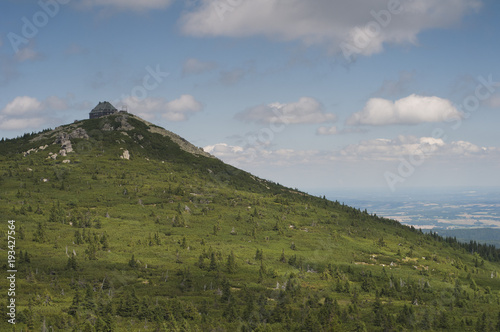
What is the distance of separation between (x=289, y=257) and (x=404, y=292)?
39.8 m

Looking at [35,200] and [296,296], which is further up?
[35,200]

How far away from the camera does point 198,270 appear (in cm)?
11562

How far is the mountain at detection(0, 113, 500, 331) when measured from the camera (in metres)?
82.6

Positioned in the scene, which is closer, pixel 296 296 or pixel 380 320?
pixel 380 320

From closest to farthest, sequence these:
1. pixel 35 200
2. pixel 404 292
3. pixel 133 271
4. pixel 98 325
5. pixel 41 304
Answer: pixel 98 325 < pixel 41 304 < pixel 133 271 < pixel 404 292 < pixel 35 200

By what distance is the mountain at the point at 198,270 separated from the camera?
3253 inches

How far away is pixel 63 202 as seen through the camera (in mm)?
167250

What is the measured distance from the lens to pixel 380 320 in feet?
281

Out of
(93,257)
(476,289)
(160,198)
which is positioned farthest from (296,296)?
(160,198)

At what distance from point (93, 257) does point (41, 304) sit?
3251 cm

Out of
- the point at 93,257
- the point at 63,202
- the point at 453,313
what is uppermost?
the point at 63,202

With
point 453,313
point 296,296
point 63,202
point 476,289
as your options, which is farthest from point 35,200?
point 476,289

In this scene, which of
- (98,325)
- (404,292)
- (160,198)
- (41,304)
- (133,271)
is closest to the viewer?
(98,325)

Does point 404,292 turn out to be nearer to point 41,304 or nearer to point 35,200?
point 41,304
